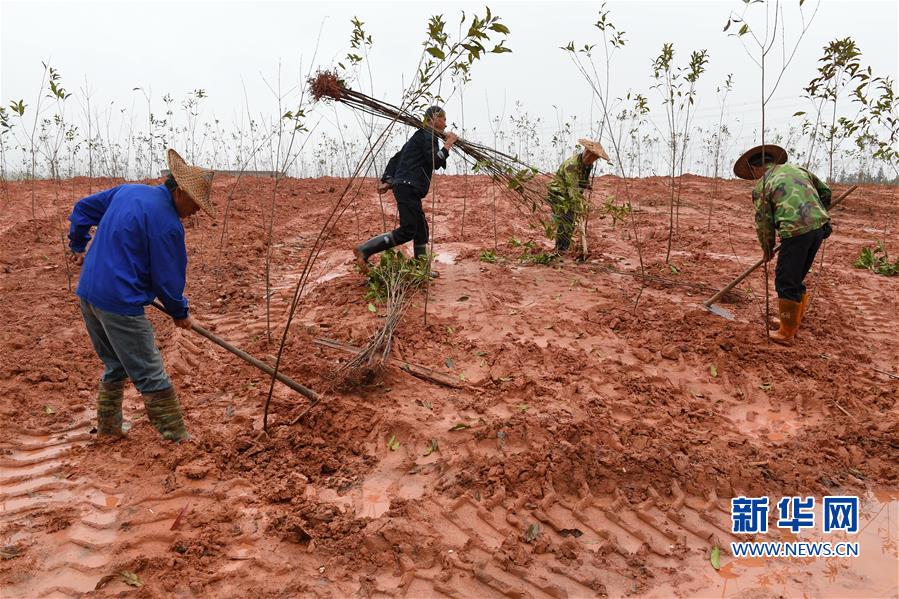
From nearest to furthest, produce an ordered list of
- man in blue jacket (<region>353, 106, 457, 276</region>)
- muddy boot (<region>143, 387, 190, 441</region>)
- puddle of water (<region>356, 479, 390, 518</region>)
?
puddle of water (<region>356, 479, 390, 518</region>)
muddy boot (<region>143, 387, 190, 441</region>)
man in blue jacket (<region>353, 106, 457, 276</region>)

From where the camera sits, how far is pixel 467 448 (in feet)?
9.61

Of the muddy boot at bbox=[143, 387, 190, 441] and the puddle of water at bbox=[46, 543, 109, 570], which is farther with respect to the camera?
the muddy boot at bbox=[143, 387, 190, 441]

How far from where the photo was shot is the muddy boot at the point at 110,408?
289 centimetres

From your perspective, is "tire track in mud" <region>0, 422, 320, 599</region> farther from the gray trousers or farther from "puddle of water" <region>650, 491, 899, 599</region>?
"puddle of water" <region>650, 491, 899, 599</region>

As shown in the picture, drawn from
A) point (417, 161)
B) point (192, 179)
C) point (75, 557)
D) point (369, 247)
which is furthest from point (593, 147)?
point (75, 557)

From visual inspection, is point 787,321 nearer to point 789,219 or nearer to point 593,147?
point 789,219

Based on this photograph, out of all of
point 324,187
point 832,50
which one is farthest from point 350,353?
point 324,187

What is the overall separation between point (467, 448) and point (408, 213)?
2581 millimetres

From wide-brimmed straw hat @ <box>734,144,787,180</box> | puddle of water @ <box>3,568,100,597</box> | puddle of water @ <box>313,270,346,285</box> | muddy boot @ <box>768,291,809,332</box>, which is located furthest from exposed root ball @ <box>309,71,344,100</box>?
muddy boot @ <box>768,291,809,332</box>

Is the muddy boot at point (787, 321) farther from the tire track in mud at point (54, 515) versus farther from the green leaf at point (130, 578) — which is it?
the tire track in mud at point (54, 515)

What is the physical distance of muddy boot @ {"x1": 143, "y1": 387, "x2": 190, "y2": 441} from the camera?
9.21 feet

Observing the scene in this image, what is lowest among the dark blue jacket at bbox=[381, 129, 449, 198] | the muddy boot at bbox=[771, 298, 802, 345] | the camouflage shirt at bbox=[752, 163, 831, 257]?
the muddy boot at bbox=[771, 298, 802, 345]

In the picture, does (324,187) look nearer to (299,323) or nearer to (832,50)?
(299,323)

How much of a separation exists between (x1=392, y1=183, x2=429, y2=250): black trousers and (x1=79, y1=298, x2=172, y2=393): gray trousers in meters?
2.55
